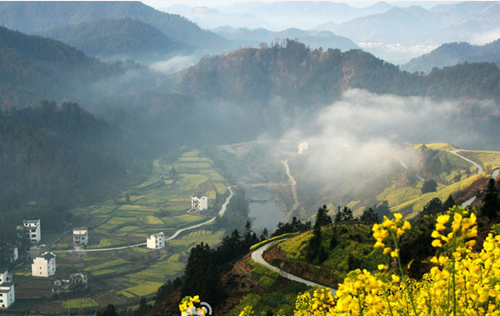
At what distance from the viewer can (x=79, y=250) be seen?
50.7 m

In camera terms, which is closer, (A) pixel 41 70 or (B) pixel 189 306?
(B) pixel 189 306

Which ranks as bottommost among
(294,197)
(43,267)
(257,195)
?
(257,195)

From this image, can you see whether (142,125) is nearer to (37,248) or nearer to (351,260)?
(37,248)

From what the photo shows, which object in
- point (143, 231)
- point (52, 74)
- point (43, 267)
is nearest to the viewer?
point (43, 267)

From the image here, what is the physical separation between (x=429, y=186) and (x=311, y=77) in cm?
8090

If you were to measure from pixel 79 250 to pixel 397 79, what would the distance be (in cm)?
9345

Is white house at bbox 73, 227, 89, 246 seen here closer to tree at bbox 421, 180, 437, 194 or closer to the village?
the village

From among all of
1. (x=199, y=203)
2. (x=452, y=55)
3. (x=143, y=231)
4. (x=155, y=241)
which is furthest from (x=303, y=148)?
(x=452, y=55)

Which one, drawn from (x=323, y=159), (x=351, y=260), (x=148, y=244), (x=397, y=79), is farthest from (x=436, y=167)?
(x=397, y=79)

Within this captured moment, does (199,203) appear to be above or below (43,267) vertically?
below

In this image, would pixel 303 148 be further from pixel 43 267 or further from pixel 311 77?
pixel 43 267

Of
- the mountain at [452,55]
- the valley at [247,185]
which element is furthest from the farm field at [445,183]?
the mountain at [452,55]

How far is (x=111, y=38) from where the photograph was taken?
580ft

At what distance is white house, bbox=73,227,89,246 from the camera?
5209 centimetres
